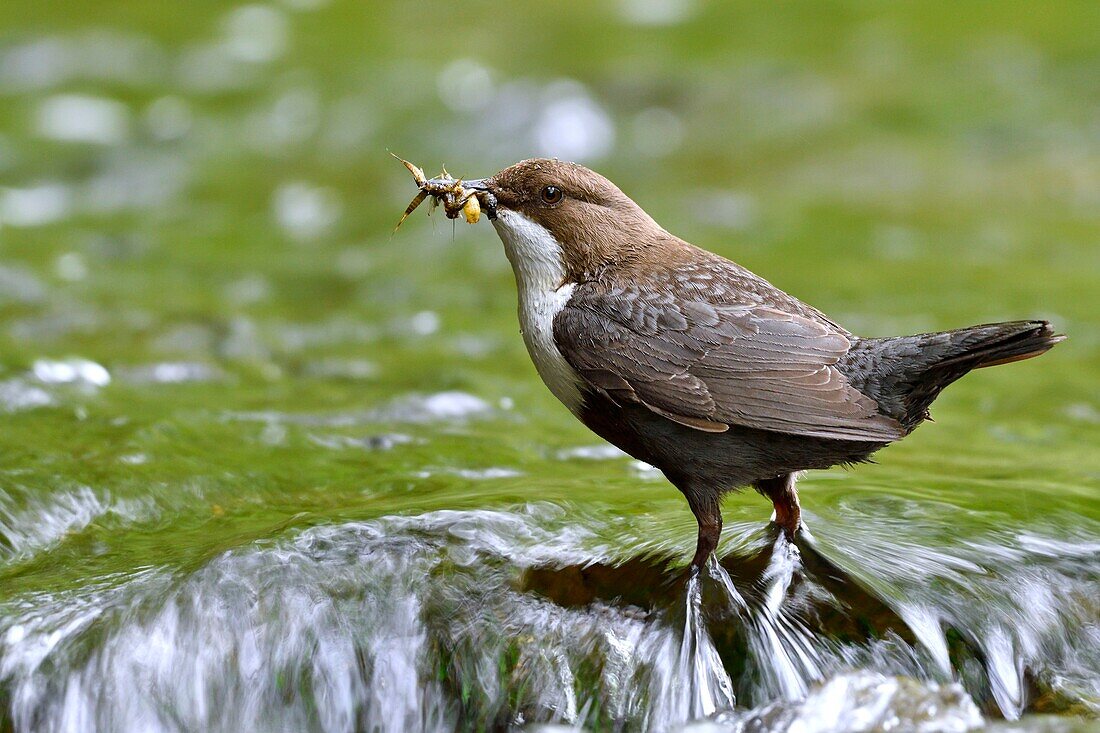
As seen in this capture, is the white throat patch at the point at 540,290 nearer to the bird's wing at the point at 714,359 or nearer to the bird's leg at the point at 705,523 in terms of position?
the bird's wing at the point at 714,359

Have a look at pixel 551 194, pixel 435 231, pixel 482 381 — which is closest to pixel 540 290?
pixel 551 194

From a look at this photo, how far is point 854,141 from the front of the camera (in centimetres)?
1139

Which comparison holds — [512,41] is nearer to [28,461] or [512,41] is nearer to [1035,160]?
[1035,160]

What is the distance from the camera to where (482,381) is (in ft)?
21.0

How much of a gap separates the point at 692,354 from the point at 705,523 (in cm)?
49

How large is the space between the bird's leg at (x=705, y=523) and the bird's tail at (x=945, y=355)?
0.58 meters

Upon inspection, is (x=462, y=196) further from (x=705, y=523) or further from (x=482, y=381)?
(x=482, y=381)

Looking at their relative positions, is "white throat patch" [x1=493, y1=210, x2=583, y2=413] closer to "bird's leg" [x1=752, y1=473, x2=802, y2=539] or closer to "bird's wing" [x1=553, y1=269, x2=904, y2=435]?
"bird's wing" [x1=553, y1=269, x2=904, y2=435]

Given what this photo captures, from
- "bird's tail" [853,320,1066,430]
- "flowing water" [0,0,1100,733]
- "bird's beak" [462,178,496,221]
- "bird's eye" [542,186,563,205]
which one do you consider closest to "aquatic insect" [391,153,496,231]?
"bird's beak" [462,178,496,221]

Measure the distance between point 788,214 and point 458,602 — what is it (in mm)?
6872

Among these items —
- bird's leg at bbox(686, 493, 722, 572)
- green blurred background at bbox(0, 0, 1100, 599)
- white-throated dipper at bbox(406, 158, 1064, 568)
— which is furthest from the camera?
green blurred background at bbox(0, 0, 1100, 599)

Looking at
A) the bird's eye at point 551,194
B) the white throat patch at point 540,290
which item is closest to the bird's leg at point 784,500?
the white throat patch at point 540,290

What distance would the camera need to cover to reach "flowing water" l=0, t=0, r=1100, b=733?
353 cm

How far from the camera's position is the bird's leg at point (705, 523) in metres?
3.60
